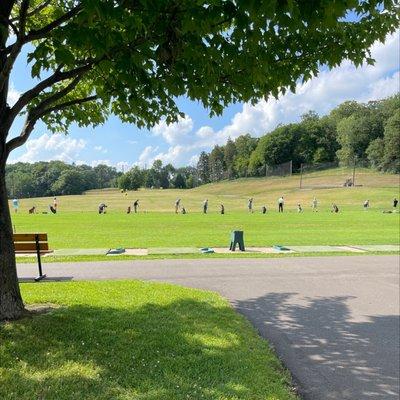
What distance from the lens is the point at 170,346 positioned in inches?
206

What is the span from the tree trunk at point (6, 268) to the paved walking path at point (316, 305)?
141 inches

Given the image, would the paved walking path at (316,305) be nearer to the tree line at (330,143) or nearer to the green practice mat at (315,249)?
the green practice mat at (315,249)

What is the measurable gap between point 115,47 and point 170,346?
348 centimetres

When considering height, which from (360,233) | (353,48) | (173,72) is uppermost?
(353,48)

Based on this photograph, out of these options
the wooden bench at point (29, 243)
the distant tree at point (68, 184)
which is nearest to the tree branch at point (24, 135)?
the wooden bench at point (29, 243)

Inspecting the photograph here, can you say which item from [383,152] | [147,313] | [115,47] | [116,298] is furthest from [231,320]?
[383,152]

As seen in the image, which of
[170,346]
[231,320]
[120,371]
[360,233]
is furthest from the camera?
[360,233]

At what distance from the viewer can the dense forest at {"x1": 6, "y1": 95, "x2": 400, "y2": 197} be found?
384 ft

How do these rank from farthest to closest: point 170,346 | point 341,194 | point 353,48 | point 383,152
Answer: point 383,152 → point 341,194 → point 353,48 → point 170,346

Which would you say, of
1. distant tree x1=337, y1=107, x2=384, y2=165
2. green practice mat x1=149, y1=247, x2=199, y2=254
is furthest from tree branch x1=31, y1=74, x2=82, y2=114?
distant tree x1=337, y1=107, x2=384, y2=165

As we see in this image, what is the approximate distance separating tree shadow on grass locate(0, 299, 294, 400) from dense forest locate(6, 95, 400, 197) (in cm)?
10585

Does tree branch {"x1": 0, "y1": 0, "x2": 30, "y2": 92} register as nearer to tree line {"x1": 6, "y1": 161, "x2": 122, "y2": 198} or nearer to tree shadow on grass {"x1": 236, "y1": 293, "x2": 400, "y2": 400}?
tree shadow on grass {"x1": 236, "y1": 293, "x2": 400, "y2": 400}

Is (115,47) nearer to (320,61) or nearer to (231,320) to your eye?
(320,61)

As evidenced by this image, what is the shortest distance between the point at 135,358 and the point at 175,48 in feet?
11.1
